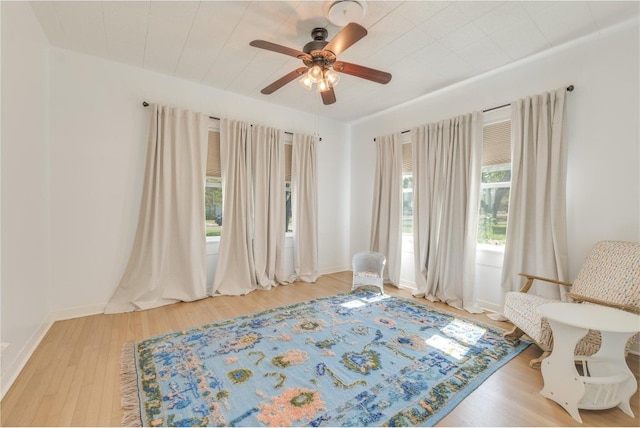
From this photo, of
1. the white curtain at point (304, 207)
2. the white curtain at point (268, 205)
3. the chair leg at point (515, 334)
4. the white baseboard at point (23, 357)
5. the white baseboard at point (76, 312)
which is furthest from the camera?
the white curtain at point (304, 207)

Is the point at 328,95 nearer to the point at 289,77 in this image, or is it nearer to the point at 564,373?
the point at 289,77

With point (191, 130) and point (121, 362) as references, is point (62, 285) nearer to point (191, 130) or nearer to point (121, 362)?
point (121, 362)

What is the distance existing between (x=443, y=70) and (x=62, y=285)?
473cm

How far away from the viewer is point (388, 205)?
13.8 ft

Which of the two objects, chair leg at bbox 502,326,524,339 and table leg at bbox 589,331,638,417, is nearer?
table leg at bbox 589,331,638,417

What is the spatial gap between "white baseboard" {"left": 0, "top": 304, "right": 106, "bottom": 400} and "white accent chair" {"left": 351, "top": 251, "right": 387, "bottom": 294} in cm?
304

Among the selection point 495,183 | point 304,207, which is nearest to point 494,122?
point 495,183

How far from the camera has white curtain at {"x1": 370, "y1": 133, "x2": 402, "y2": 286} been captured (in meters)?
4.07

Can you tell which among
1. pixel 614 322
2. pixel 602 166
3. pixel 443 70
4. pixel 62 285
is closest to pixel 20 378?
pixel 62 285

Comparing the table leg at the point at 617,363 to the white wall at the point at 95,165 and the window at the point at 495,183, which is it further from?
the white wall at the point at 95,165

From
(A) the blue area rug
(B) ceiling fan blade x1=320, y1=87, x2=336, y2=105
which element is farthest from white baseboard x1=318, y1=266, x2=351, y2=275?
(B) ceiling fan blade x1=320, y1=87, x2=336, y2=105

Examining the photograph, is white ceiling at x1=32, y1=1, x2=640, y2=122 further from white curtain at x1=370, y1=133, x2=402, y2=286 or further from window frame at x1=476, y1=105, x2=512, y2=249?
white curtain at x1=370, y1=133, x2=402, y2=286

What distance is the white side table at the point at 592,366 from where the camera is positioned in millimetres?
1568

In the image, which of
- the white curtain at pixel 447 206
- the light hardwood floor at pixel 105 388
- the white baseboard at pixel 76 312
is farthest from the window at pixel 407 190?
the white baseboard at pixel 76 312
